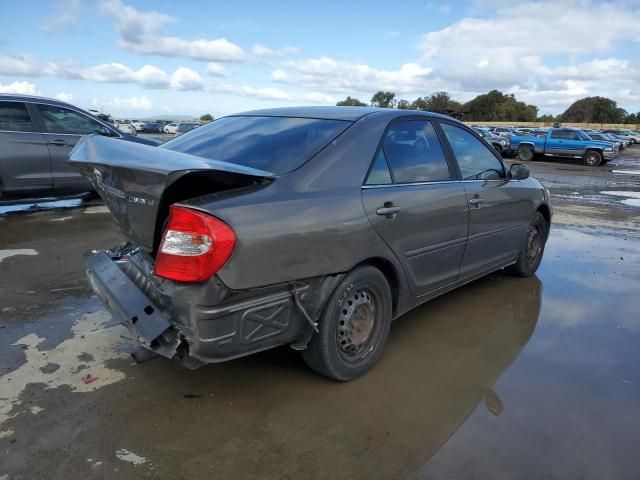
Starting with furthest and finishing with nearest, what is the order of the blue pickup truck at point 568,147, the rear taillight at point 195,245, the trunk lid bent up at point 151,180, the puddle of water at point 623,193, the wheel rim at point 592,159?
the wheel rim at point 592,159, the blue pickup truck at point 568,147, the puddle of water at point 623,193, the trunk lid bent up at point 151,180, the rear taillight at point 195,245

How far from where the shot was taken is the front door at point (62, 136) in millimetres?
7547

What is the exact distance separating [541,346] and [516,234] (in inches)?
54.2

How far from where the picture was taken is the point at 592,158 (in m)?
23.2

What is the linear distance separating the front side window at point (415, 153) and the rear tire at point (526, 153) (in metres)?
23.2

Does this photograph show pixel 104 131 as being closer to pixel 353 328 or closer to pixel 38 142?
pixel 38 142

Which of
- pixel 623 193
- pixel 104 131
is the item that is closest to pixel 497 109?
pixel 623 193

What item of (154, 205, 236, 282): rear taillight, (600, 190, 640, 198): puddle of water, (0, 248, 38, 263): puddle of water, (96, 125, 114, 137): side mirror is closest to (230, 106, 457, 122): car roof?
(154, 205, 236, 282): rear taillight

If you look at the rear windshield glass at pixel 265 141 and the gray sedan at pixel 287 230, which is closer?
the gray sedan at pixel 287 230

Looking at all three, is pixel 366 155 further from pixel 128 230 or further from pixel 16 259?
pixel 16 259

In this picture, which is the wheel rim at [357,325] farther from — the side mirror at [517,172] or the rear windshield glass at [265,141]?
the side mirror at [517,172]

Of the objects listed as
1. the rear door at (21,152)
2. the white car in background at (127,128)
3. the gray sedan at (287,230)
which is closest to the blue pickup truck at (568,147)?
the white car in background at (127,128)

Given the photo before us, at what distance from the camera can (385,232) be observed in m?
3.19

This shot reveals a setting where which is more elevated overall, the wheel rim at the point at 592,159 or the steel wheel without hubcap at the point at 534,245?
the steel wheel without hubcap at the point at 534,245

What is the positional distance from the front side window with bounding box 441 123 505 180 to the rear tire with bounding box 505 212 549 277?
95 centimetres
